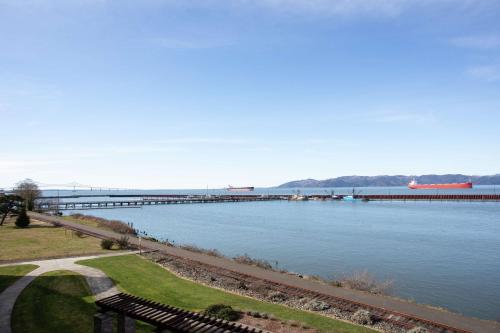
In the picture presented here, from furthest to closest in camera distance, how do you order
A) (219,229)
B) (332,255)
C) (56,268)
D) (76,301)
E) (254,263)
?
(219,229) < (332,255) < (254,263) < (56,268) < (76,301)

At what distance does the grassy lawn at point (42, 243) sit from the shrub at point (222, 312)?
80.1 ft

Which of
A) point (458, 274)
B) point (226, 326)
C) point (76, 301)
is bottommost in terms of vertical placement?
point (458, 274)

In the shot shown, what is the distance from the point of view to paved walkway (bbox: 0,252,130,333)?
2096cm

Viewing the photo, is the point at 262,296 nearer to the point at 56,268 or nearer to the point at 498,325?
the point at 498,325

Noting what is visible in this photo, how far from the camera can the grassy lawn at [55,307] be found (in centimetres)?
1883

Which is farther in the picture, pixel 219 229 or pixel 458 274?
pixel 219 229

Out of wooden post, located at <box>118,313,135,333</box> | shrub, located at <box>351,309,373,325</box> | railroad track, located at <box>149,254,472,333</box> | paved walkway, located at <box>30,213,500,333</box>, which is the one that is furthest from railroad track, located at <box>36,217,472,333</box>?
wooden post, located at <box>118,313,135,333</box>

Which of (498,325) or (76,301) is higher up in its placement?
(76,301)

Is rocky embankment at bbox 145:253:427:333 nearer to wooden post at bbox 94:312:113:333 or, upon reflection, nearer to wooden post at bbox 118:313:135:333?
wooden post at bbox 118:313:135:333

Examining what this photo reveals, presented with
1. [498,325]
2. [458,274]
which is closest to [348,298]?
[498,325]

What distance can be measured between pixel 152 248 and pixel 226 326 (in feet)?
116

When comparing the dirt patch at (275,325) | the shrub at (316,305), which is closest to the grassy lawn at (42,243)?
the shrub at (316,305)

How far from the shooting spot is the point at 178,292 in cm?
2669

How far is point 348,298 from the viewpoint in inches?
1011
